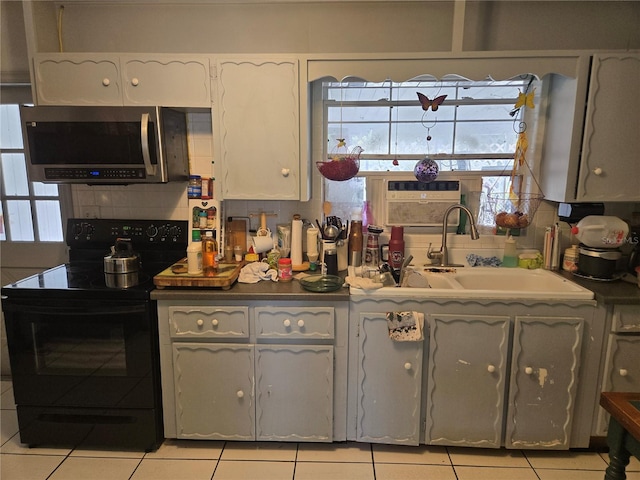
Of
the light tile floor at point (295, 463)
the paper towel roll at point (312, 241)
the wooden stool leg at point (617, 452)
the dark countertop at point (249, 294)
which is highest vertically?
the paper towel roll at point (312, 241)

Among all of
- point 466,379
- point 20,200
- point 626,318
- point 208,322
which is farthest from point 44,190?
point 626,318

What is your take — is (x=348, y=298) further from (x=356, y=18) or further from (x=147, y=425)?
(x=356, y=18)

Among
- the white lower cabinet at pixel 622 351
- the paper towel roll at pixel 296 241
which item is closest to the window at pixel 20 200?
the paper towel roll at pixel 296 241

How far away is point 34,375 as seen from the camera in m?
2.07

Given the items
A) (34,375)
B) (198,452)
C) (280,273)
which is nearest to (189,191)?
(280,273)

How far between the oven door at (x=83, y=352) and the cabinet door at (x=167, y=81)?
1.01 metres

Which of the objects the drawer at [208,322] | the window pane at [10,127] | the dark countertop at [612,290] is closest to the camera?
the dark countertop at [612,290]

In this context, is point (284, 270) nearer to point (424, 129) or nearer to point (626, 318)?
point (424, 129)

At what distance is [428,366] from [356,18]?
6.20ft

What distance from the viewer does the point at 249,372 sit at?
2074 millimetres

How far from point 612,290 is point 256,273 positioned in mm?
1731

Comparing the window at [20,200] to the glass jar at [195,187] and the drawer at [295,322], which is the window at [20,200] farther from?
the drawer at [295,322]

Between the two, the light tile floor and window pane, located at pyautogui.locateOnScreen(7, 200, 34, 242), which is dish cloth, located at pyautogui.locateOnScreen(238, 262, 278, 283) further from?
window pane, located at pyautogui.locateOnScreen(7, 200, 34, 242)

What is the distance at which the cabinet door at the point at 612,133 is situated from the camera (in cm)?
202
